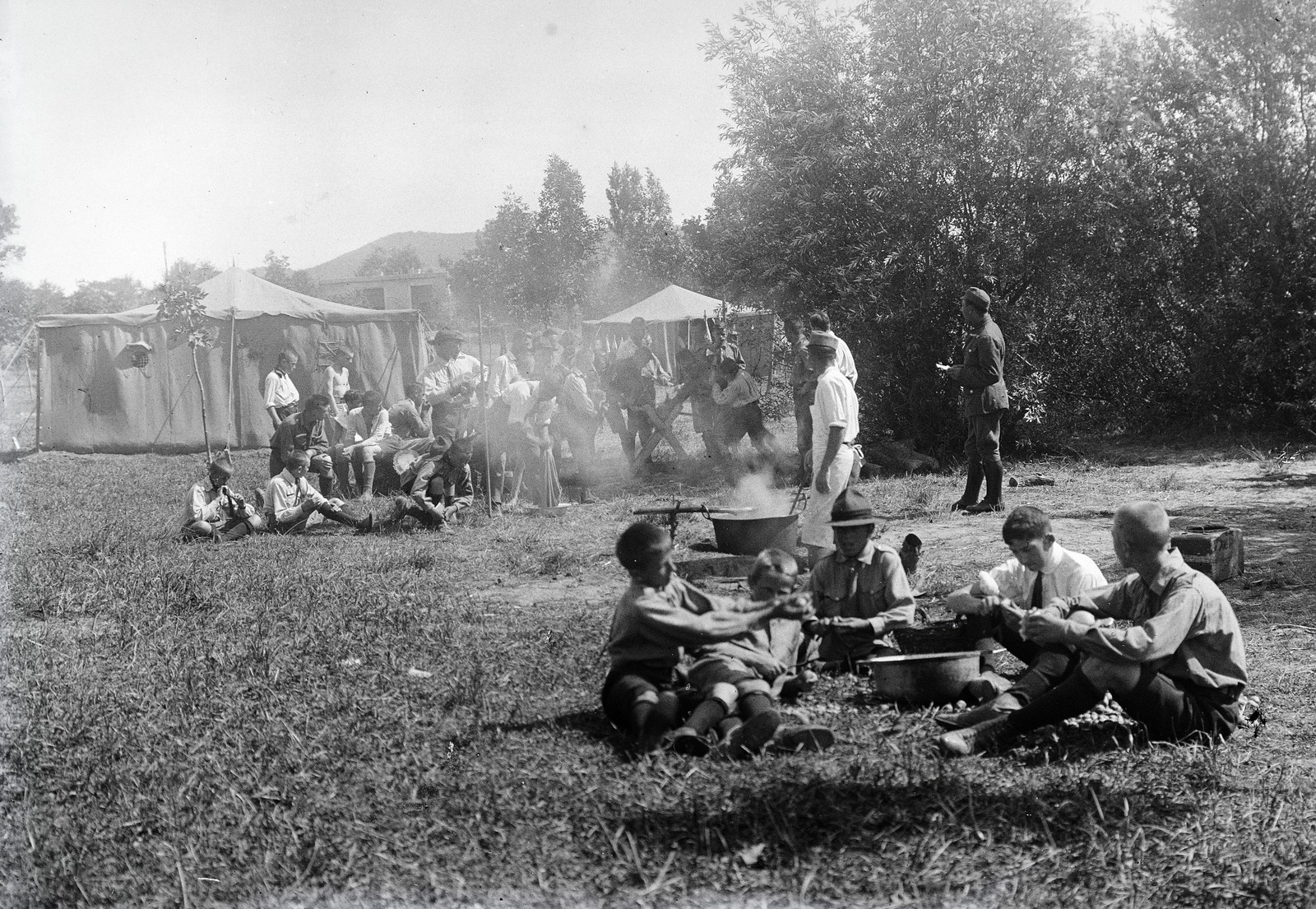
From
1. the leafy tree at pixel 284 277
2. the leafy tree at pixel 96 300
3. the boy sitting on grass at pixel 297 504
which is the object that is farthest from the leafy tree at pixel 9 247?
the leafy tree at pixel 284 277

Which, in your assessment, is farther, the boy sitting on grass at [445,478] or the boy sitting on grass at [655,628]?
the boy sitting on grass at [445,478]

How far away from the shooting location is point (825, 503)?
659 cm

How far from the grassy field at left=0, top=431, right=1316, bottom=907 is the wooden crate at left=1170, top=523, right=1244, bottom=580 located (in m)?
0.21

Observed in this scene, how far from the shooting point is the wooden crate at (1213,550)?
22.0 ft

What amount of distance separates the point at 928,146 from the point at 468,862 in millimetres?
13380

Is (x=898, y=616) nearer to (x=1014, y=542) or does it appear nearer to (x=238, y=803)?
(x=1014, y=542)

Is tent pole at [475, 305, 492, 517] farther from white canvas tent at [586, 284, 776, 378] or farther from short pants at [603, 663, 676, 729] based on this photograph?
white canvas tent at [586, 284, 776, 378]

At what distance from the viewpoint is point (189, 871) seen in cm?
325

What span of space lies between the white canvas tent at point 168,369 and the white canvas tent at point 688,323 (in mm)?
6330

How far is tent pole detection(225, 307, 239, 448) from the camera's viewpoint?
60.2 feet

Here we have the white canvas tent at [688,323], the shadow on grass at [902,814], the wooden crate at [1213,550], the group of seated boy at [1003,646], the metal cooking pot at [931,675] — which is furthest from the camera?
the white canvas tent at [688,323]

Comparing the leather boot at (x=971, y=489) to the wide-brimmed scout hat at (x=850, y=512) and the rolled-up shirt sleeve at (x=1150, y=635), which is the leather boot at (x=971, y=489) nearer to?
the wide-brimmed scout hat at (x=850, y=512)

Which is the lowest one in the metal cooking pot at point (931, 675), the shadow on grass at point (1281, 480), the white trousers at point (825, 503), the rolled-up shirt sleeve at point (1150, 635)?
the metal cooking pot at point (931, 675)

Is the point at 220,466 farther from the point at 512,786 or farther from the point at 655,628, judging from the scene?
the point at 512,786
